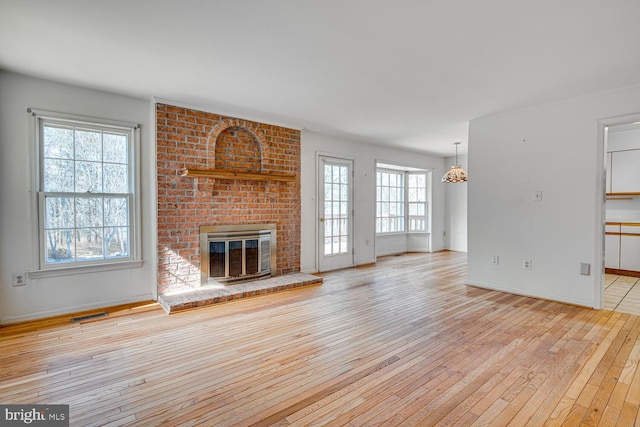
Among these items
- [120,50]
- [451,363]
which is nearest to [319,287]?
[451,363]

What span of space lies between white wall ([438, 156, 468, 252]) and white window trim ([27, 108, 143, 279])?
23.8 ft

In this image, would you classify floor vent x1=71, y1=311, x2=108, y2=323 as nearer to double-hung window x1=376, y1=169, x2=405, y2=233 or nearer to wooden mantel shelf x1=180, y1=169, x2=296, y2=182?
wooden mantel shelf x1=180, y1=169, x2=296, y2=182

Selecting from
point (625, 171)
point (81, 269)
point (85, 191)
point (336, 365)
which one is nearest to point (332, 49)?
point (336, 365)

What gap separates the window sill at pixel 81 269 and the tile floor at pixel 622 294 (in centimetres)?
581

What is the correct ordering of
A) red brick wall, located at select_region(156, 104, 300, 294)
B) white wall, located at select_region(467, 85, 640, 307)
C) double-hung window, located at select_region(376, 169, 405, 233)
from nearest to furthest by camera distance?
1. white wall, located at select_region(467, 85, 640, 307)
2. red brick wall, located at select_region(156, 104, 300, 294)
3. double-hung window, located at select_region(376, 169, 405, 233)

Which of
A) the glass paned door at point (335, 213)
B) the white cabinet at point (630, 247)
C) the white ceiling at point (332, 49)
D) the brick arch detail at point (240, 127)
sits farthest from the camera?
the glass paned door at point (335, 213)

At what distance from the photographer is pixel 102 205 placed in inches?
148

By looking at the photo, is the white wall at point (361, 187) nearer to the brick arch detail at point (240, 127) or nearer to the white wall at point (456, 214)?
the white wall at point (456, 214)

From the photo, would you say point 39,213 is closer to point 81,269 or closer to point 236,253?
point 81,269

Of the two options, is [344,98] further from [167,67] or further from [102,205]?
[102,205]

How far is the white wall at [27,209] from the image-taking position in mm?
3213

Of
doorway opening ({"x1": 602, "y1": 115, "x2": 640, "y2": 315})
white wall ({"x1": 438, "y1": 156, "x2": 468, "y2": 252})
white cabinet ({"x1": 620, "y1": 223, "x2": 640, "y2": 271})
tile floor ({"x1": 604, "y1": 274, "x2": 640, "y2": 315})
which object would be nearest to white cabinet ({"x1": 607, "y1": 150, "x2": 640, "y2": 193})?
doorway opening ({"x1": 602, "y1": 115, "x2": 640, "y2": 315})

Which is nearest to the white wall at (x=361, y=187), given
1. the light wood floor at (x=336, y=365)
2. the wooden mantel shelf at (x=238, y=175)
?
the wooden mantel shelf at (x=238, y=175)

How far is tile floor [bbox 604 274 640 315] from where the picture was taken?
3.77 meters
